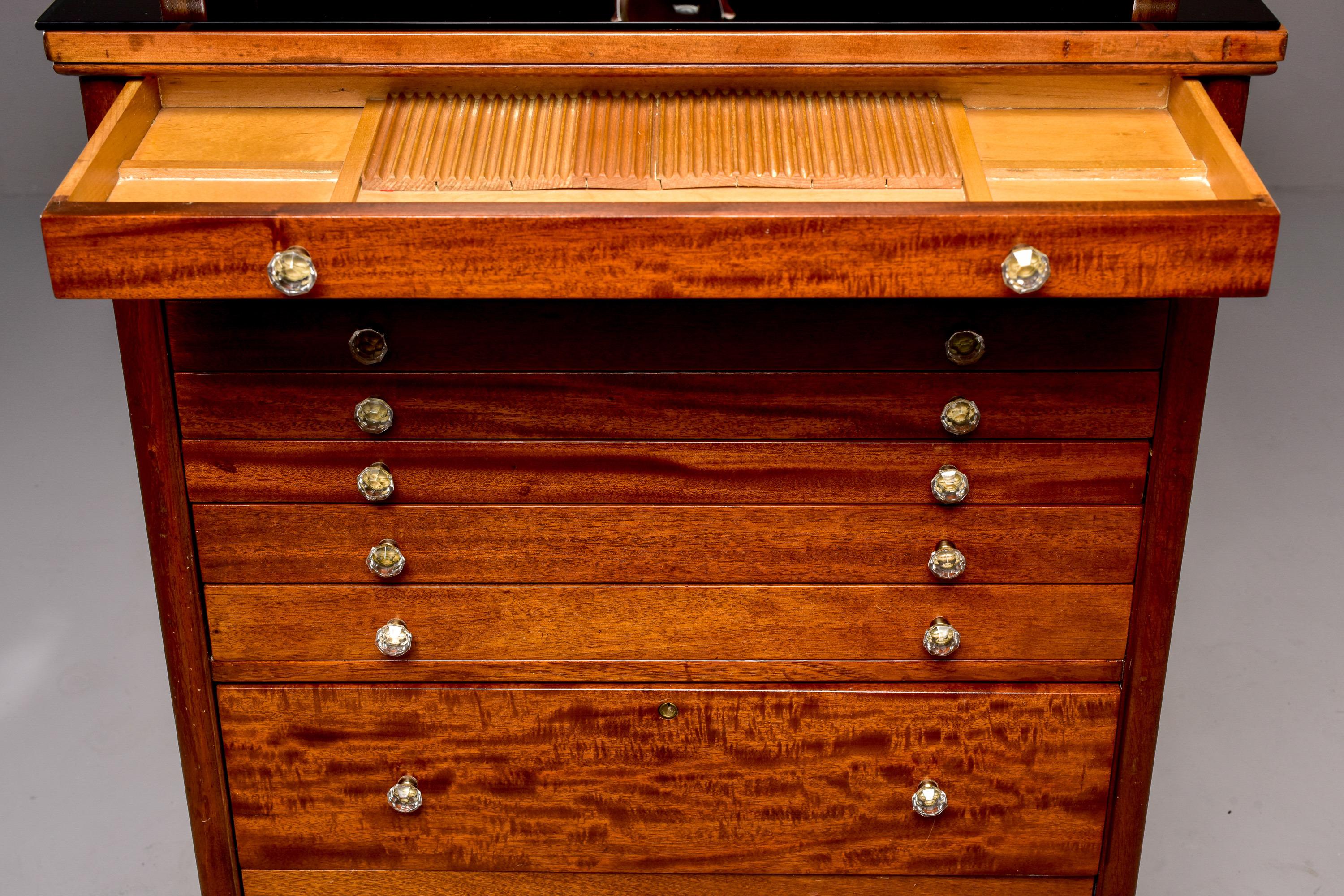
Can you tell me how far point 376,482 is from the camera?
2.15 m

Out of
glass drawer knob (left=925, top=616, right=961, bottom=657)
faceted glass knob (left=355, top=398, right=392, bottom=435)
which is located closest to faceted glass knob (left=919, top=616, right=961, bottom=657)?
glass drawer knob (left=925, top=616, right=961, bottom=657)

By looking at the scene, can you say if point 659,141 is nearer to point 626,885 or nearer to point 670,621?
point 670,621

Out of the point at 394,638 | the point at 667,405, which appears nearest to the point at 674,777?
the point at 394,638

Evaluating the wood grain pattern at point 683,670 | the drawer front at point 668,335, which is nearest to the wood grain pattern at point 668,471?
the drawer front at point 668,335

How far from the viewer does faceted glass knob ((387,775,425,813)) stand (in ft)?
7.84

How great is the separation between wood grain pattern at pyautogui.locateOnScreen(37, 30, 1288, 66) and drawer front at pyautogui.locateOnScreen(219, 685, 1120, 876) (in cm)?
96

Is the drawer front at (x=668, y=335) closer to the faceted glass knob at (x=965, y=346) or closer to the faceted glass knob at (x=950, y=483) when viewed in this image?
the faceted glass knob at (x=965, y=346)

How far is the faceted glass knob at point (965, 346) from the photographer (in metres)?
2.06

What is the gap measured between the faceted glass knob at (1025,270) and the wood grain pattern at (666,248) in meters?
0.01

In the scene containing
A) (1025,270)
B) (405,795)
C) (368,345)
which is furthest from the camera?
(405,795)

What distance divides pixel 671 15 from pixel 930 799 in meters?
1.28

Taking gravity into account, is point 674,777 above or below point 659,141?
below

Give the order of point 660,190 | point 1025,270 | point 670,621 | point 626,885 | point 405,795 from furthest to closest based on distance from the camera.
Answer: point 626,885, point 405,795, point 670,621, point 660,190, point 1025,270

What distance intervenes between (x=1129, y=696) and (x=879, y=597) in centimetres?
43
